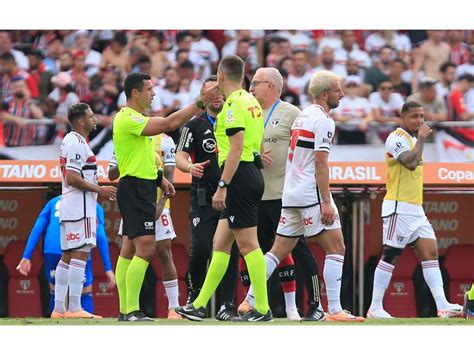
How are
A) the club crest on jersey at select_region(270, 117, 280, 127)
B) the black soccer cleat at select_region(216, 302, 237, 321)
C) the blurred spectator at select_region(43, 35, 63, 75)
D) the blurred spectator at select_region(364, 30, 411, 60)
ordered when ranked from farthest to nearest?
the blurred spectator at select_region(364, 30, 411, 60) → the blurred spectator at select_region(43, 35, 63, 75) → the club crest on jersey at select_region(270, 117, 280, 127) → the black soccer cleat at select_region(216, 302, 237, 321)

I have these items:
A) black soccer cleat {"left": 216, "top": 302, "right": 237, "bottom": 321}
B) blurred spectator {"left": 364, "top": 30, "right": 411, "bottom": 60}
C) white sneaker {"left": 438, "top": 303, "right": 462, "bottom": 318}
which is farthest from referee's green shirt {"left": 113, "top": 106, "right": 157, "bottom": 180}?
blurred spectator {"left": 364, "top": 30, "right": 411, "bottom": 60}

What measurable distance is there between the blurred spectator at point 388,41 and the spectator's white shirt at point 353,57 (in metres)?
0.26

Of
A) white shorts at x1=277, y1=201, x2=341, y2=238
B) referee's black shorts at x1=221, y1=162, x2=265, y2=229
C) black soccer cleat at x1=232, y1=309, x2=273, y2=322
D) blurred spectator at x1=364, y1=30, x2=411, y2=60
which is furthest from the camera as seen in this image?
blurred spectator at x1=364, y1=30, x2=411, y2=60

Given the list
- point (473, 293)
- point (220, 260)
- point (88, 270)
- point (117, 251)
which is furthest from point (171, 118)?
point (117, 251)

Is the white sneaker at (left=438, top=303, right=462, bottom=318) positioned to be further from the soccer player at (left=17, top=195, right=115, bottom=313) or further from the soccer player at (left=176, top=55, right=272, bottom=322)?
the soccer player at (left=17, top=195, right=115, bottom=313)

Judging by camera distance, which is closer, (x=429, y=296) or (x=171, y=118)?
(x=171, y=118)

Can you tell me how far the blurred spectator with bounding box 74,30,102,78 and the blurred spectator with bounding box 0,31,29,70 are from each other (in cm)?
72

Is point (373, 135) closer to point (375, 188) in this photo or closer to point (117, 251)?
point (375, 188)

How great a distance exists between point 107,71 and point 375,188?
4357 millimetres

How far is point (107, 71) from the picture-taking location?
15445mm

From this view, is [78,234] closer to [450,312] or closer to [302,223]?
[302,223]

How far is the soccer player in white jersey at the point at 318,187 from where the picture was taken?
9.11 metres

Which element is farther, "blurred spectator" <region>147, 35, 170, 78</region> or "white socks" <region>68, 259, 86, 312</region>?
"blurred spectator" <region>147, 35, 170, 78</region>

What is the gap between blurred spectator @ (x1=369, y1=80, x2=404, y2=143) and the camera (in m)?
15.1
